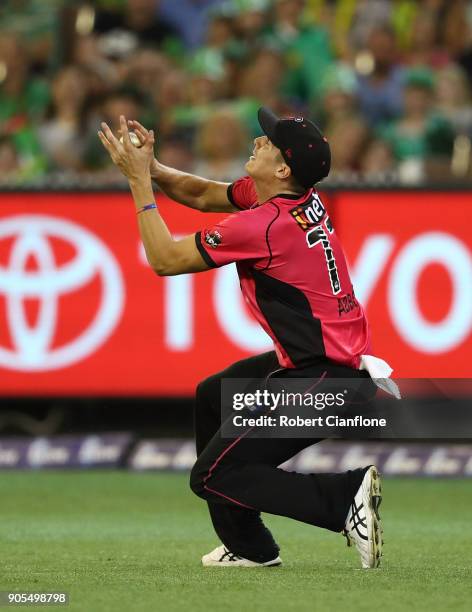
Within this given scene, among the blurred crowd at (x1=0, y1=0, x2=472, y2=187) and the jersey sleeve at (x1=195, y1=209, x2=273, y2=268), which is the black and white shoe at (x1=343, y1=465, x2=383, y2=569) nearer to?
the jersey sleeve at (x1=195, y1=209, x2=273, y2=268)

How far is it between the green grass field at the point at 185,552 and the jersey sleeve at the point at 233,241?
4.51 feet

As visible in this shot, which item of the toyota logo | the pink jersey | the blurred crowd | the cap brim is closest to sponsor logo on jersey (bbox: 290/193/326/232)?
the pink jersey

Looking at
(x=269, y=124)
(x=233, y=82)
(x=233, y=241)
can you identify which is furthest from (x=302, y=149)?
(x=233, y=82)

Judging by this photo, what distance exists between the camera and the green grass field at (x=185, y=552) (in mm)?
5562

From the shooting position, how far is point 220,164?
37.2 ft

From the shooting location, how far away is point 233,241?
6254 millimetres

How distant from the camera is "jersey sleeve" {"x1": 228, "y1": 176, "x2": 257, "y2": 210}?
7074mm

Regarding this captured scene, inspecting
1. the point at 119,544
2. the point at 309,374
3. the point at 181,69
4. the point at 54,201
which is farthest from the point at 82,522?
the point at 181,69

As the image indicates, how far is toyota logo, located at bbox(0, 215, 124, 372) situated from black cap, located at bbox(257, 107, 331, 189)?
179 inches

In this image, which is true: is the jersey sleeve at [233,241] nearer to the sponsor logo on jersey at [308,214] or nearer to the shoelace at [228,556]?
the sponsor logo on jersey at [308,214]

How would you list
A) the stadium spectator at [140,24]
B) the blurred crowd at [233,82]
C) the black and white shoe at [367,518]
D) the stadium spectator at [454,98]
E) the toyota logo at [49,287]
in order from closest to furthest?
1. the black and white shoe at [367,518]
2. the toyota logo at [49,287]
3. the blurred crowd at [233,82]
4. the stadium spectator at [454,98]
5. the stadium spectator at [140,24]

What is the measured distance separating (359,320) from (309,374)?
0.35m

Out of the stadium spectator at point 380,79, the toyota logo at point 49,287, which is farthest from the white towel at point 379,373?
the stadium spectator at point 380,79

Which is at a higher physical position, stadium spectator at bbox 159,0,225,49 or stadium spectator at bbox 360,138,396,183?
stadium spectator at bbox 159,0,225,49
